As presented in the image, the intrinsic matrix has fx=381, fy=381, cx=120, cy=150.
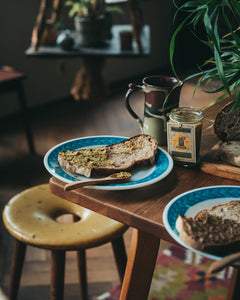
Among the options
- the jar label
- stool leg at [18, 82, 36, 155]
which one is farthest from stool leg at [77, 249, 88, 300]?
stool leg at [18, 82, 36, 155]

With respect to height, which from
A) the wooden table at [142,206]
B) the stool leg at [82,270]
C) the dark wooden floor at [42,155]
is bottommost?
the dark wooden floor at [42,155]

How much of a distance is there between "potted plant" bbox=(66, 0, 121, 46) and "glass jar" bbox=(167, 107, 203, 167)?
2258 mm

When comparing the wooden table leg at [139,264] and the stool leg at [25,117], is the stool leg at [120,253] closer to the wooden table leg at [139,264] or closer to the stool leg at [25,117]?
the wooden table leg at [139,264]

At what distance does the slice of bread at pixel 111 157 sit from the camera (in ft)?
3.06

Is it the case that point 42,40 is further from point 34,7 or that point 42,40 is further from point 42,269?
point 42,269

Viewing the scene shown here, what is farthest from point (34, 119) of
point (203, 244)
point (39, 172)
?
point (203, 244)

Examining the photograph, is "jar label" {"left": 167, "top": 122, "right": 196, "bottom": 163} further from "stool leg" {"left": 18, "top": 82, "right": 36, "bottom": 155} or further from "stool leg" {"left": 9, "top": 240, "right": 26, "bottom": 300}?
"stool leg" {"left": 18, "top": 82, "right": 36, "bottom": 155}

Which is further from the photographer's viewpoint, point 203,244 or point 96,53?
point 96,53

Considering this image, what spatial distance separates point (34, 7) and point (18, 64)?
0.61m

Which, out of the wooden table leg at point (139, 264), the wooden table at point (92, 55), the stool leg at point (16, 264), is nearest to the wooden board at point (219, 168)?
the wooden table leg at point (139, 264)

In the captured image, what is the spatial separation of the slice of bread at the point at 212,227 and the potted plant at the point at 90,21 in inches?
99.5

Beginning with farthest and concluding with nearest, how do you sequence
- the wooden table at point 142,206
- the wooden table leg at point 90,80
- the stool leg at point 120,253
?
1. the wooden table leg at point 90,80
2. the stool leg at point 120,253
3. the wooden table at point 142,206

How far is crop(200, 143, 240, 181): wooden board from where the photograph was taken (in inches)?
37.3

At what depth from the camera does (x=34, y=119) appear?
3.88 meters
